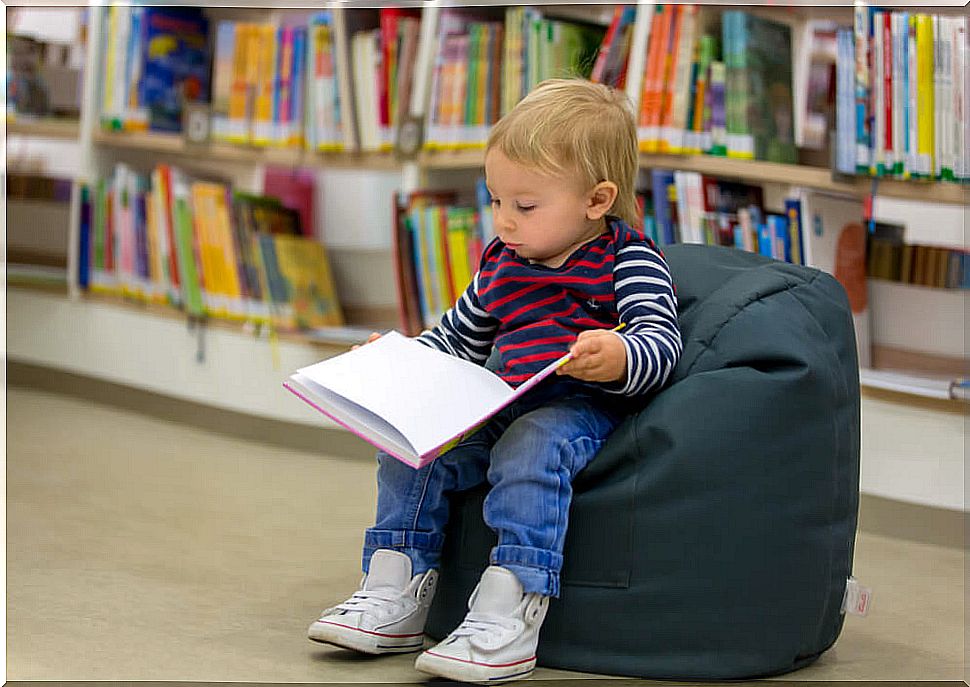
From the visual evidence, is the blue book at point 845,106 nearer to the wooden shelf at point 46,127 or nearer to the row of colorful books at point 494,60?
the row of colorful books at point 494,60

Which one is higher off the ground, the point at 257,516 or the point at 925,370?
the point at 925,370

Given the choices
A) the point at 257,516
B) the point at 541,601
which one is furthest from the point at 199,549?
the point at 541,601

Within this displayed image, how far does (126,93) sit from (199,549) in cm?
190

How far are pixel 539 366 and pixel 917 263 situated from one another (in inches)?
53.0

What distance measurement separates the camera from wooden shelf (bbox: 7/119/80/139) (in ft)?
12.8

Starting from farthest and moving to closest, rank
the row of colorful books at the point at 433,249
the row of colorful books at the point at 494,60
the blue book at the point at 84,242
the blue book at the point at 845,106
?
the blue book at the point at 84,242 → the row of colorful books at the point at 433,249 → the row of colorful books at the point at 494,60 → the blue book at the point at 845,106

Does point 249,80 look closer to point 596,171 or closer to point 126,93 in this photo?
point 126,93

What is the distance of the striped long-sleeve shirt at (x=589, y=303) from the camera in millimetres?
1604

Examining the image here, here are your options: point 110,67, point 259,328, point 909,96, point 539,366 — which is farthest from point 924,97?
point 110,67

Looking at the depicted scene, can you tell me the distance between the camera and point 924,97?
2445mm

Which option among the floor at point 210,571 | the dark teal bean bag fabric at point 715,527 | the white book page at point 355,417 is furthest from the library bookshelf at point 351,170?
the white book page at point 355,417

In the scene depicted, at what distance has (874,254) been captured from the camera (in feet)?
8.98

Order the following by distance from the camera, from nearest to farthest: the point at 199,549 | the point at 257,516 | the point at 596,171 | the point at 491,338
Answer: the point at 596,171 → the point at 491,338 → the point at 199,549 → the point at 257,516

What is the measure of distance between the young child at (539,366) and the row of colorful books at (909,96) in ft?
3.13
